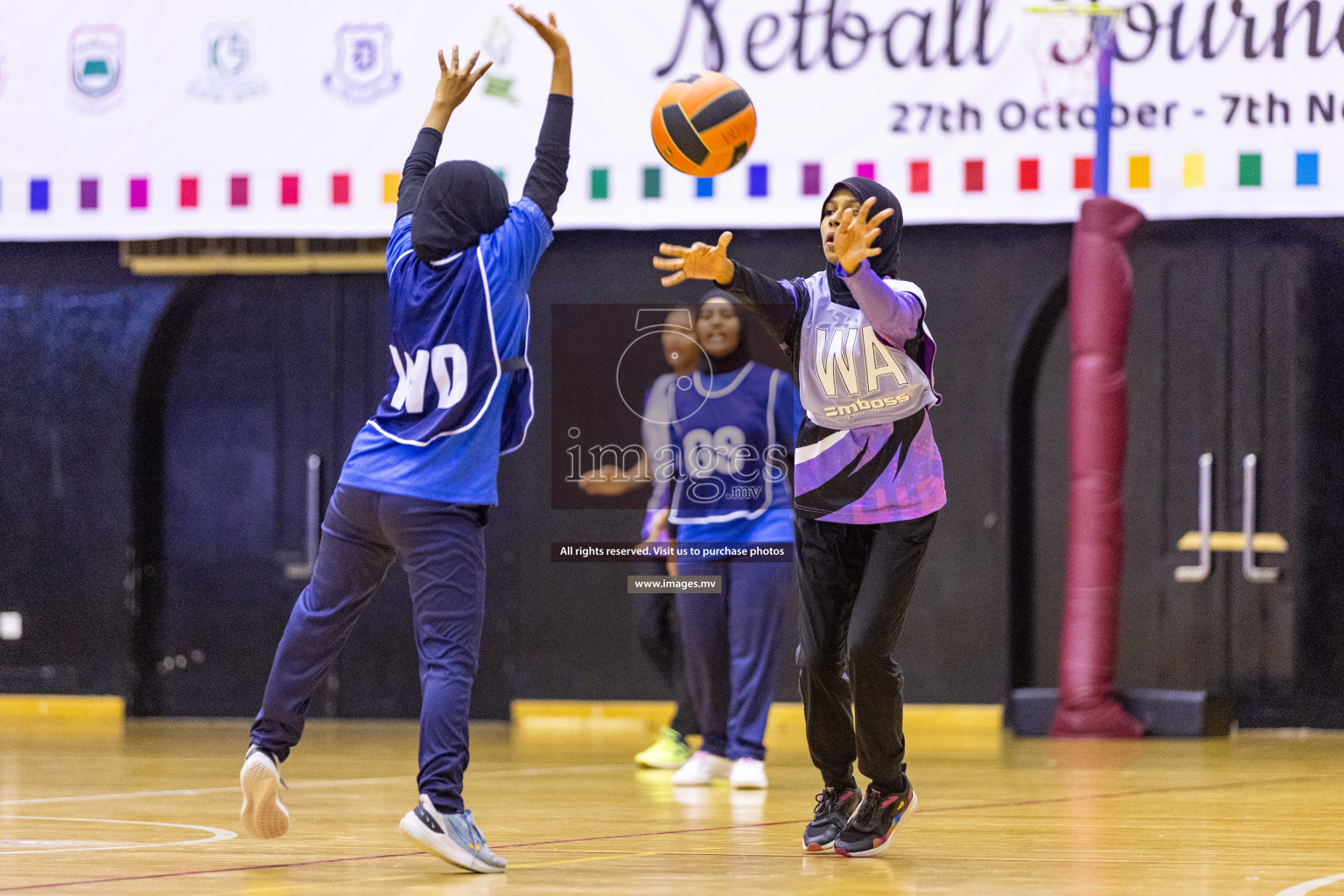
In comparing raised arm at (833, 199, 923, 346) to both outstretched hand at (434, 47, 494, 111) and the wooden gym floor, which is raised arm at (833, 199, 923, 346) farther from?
the wooden gym floor

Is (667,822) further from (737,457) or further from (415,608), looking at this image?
(737,457)

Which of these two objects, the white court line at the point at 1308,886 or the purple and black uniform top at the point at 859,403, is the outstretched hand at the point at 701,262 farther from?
the white court line at the point at 1308,886

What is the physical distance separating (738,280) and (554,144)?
1.78ft

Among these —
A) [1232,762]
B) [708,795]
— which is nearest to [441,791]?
[708,795]

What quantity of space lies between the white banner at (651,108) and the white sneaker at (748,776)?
3.30 m

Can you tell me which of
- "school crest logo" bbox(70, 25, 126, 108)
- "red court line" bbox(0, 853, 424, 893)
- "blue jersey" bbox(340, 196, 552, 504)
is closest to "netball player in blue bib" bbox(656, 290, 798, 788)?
"red court line" bbox(0, 853, 424, 893)

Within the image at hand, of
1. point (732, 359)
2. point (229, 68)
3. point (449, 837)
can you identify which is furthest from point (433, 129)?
point (229, 68)

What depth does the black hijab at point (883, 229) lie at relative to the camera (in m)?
4.03

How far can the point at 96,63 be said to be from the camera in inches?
348

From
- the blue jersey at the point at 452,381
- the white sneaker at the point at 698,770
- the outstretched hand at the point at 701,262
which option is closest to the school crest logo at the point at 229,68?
the white sneaker at the point at 698,770

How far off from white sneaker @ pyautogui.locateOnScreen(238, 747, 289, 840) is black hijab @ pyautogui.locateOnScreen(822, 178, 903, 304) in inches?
68.8

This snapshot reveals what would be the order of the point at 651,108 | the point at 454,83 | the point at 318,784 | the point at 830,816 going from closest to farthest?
the point at 454,83 → the point at 830,816 → the point at 318,784 → the point at 651,108

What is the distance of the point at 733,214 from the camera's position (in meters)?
8.39

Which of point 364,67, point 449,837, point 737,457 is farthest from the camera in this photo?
point 364,67
